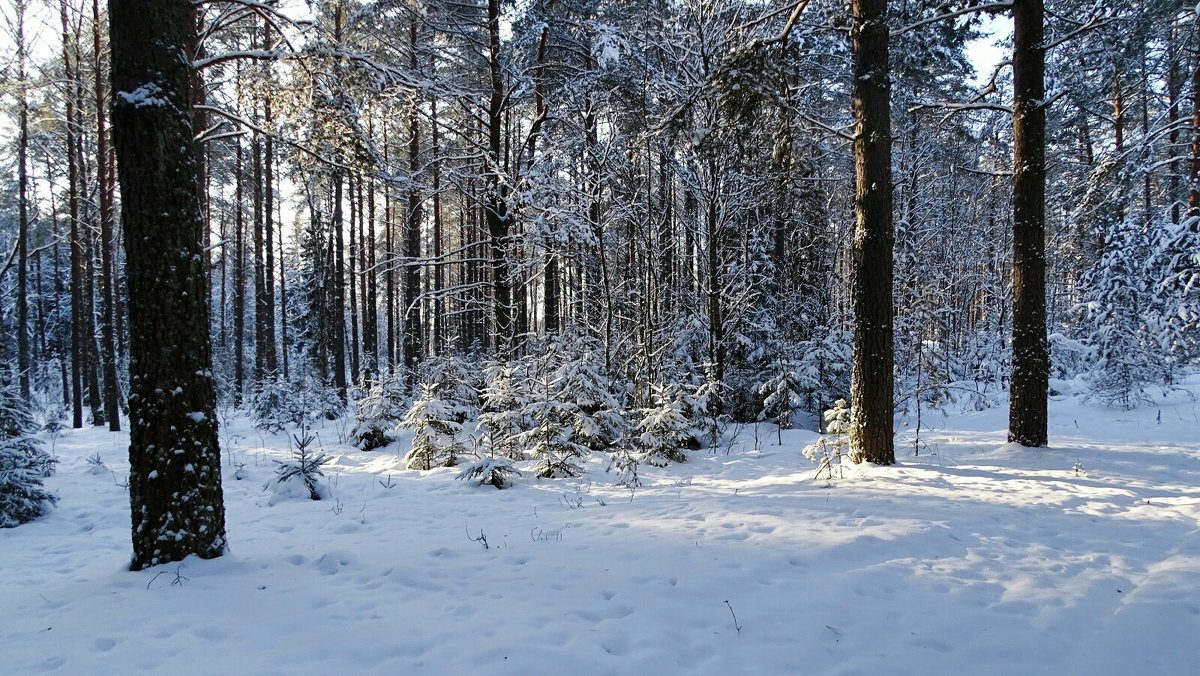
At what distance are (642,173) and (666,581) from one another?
9897mm

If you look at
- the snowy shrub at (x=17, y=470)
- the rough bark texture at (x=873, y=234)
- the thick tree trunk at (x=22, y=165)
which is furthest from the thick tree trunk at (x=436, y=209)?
the thick tree trunk at (x=22, y=165)

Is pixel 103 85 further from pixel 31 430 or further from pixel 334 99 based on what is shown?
pixel 334 99

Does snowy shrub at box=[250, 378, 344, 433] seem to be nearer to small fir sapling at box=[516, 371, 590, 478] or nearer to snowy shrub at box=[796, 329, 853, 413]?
small fir sapling at box=[516, 371, 590, 478]

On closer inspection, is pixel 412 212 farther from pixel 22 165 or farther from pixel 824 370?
pixel 22 165

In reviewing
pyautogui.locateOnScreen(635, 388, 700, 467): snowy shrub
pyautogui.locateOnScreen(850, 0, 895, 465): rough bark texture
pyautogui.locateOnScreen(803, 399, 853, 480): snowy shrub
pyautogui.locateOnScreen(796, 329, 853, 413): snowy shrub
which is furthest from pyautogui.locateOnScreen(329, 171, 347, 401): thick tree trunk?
pyautogui.locateOnScreen(850, 0, 895, 465): rough bark texture

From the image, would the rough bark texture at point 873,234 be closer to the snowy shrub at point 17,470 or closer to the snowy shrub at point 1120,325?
the snowy shrub at point 1120,325

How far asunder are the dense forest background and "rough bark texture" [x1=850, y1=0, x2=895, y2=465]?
1.13 feet

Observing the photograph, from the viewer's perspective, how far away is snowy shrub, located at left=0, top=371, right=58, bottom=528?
5773 mm

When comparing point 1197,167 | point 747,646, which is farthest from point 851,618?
point 1197,167

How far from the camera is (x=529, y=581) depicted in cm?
394

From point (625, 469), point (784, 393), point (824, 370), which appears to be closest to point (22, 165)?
point (625, 469)

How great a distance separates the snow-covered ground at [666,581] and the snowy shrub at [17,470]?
276 mm

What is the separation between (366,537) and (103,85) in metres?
14.3

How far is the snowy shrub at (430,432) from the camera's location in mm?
8266
